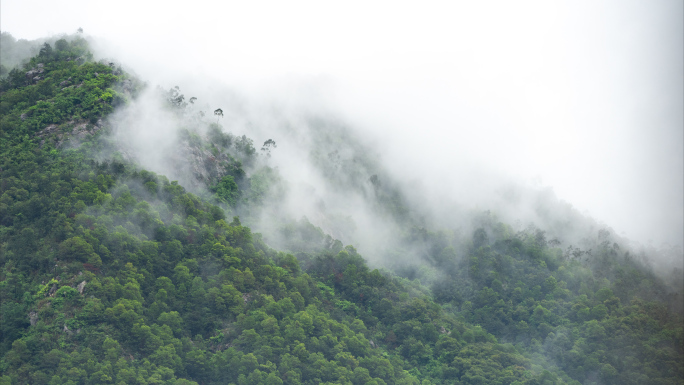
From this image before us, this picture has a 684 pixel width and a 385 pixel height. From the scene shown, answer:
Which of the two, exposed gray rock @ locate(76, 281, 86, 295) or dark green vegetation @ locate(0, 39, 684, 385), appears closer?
dark green vegetation @ locate(0, 39, 684, 385)

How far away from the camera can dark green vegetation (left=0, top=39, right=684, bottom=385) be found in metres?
90.3

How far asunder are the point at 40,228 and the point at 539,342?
74887 mm

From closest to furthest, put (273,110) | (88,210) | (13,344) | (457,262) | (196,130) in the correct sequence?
(13,344) < (88,210) < (196,130) < (457,262) < (273,110)

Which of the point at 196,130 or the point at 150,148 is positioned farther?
the point at 196,130

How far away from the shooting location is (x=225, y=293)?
102 metres

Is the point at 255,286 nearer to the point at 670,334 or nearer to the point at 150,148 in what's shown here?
Result: the point at 150,148

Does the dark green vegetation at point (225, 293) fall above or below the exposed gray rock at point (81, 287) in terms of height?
above

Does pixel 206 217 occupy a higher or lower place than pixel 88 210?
higher

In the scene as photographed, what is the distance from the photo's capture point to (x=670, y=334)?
9056 centimetres

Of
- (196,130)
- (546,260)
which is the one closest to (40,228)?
(196,130)

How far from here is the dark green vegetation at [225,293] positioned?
9031 centimetres

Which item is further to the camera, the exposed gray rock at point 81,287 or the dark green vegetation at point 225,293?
the exposed gray rock at point 81,287

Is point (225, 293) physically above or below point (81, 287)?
above

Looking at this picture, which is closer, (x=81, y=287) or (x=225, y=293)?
(x=81, y=287)
